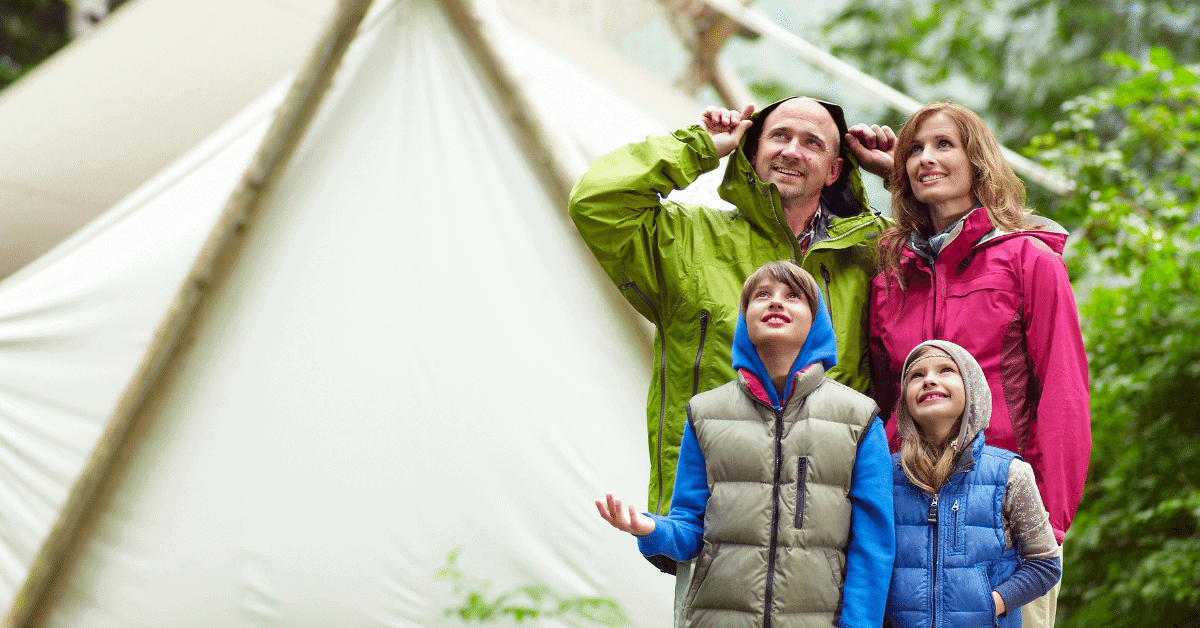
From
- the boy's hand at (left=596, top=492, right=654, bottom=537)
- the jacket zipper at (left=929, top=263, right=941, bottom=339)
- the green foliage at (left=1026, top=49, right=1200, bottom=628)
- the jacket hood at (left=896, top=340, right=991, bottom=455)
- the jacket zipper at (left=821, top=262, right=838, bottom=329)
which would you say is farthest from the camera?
the green foliage at (left=1026, top=49, right=1200, bottom=628)

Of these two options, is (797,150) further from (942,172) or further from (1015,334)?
(1015,334)

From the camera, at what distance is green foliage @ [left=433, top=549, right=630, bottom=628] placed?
312 cm

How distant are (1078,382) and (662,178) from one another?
1055mm

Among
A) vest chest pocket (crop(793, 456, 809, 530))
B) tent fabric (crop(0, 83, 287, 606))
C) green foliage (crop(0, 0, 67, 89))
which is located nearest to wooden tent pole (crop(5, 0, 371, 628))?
tent fabric (crop(0, 83, 287, 606))

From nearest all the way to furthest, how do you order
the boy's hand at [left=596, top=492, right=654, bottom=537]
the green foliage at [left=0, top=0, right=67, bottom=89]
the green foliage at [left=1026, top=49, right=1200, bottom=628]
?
the boy's hand at [left=596, top=492, right=654, bottom=537]
the green foliage at [left=1026, top=49, right=1200, bottom=628]
the green foliage at [left=0, top=0, right=67, bottom=89]

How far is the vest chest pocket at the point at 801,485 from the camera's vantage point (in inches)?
80.1

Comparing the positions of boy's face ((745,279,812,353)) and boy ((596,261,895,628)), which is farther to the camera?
boy's face ((745,279,812,353))

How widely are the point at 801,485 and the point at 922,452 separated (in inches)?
12.3

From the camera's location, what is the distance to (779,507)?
204cm

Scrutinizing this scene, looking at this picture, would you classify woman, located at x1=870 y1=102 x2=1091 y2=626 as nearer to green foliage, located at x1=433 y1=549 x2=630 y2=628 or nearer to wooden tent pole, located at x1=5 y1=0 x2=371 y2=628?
green foliage, located at x1=433 y1=549 x2=630 y2=628

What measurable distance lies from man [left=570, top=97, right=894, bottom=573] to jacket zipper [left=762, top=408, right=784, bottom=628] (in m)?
0.31

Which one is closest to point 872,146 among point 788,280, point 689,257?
point 689,257

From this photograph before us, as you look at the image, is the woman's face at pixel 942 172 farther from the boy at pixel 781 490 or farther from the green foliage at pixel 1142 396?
the green foliage at pixel 1142 396

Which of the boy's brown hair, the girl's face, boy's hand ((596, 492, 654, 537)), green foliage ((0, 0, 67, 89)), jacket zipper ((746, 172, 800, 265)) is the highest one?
green foliage ((0, 0, 67, 89))
